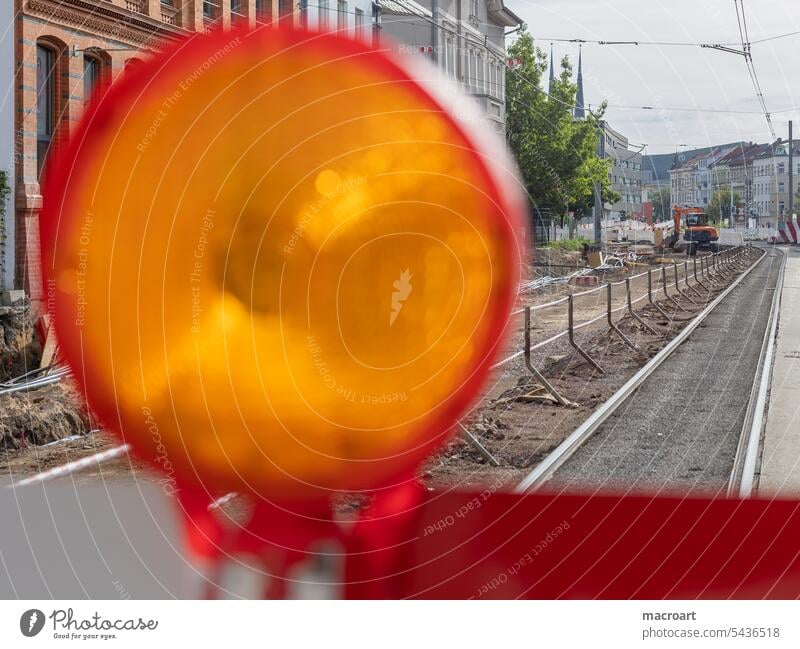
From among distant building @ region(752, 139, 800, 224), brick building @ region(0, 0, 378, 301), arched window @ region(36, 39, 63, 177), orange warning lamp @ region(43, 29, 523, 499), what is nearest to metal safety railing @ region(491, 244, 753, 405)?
orange warning lamp @ region(43, 29, 523, 499)

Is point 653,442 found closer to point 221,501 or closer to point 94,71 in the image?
point 221,501

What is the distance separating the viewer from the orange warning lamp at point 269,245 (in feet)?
5.96

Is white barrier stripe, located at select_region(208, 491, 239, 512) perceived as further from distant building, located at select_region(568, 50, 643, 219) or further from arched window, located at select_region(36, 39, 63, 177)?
distant building, located at select_region(568, 50, 643, 219)

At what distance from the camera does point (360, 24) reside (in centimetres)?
209

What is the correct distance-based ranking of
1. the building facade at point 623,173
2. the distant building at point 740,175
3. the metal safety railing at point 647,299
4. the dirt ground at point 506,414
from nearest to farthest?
the dirt ground at point 506,414 → the building facade at point 623,173 → the distant building at point 740,175 → the metal safety railing at point 647,299

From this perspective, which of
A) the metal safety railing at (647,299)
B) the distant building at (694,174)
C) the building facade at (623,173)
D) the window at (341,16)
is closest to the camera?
the window at (341,16)

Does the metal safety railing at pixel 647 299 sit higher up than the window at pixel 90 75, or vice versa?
the window at pixel 90 75

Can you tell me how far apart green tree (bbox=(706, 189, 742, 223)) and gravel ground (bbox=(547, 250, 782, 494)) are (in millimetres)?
1091

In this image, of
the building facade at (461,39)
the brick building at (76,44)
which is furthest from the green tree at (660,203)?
the brick building at (76,44)

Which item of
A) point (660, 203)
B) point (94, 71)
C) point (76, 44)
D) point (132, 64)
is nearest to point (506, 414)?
point (660, 203)

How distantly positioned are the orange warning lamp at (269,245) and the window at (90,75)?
0.45 ft

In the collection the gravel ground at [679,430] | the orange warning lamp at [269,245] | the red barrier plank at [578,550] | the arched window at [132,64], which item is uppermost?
the arched window at [132,64]

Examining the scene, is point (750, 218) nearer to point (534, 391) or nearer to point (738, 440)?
point (738, 440)

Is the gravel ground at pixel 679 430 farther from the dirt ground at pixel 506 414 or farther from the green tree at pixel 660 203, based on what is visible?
the green tree at pixel 660 203
